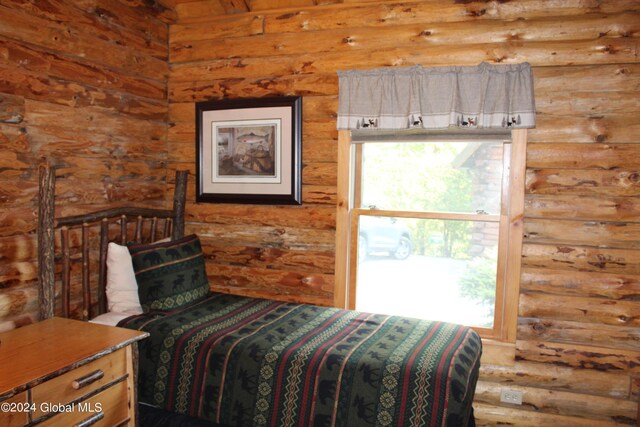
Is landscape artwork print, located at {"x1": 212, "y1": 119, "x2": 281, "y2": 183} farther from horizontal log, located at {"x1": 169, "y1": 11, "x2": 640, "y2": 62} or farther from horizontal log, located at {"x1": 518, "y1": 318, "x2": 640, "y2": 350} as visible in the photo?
horizontal log, located at {"x1": 518, "y1": 318, "x2": 640, "y2": 350}

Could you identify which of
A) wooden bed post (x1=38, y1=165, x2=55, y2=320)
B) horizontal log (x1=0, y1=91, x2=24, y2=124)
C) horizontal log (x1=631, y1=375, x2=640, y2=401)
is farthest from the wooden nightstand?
horizontal log (x1=631, y1=375, x2=640, y2=401)

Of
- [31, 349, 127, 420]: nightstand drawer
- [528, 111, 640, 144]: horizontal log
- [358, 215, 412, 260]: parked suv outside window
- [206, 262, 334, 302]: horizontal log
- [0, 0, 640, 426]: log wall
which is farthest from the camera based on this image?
[206, 262, 334, 302]: horizontal log

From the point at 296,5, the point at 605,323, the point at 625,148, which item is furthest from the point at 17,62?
the point at 605,323

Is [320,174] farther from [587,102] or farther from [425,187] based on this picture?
[587,102]

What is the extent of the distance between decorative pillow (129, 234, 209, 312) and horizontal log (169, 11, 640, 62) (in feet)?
4.53

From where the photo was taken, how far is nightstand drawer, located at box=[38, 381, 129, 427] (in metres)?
1.79

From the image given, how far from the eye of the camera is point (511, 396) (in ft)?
9.36

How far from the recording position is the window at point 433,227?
2877 mm

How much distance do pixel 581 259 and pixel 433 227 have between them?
839 mm

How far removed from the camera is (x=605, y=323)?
2.73 m

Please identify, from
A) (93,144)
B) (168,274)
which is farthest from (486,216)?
(93,144)

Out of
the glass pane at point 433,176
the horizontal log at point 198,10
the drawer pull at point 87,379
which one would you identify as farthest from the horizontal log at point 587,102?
the drawer pull at point 87,379

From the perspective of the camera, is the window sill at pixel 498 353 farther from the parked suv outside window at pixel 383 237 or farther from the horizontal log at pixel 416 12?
the horizontal log at pixel 416 12

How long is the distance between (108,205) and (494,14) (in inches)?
102
